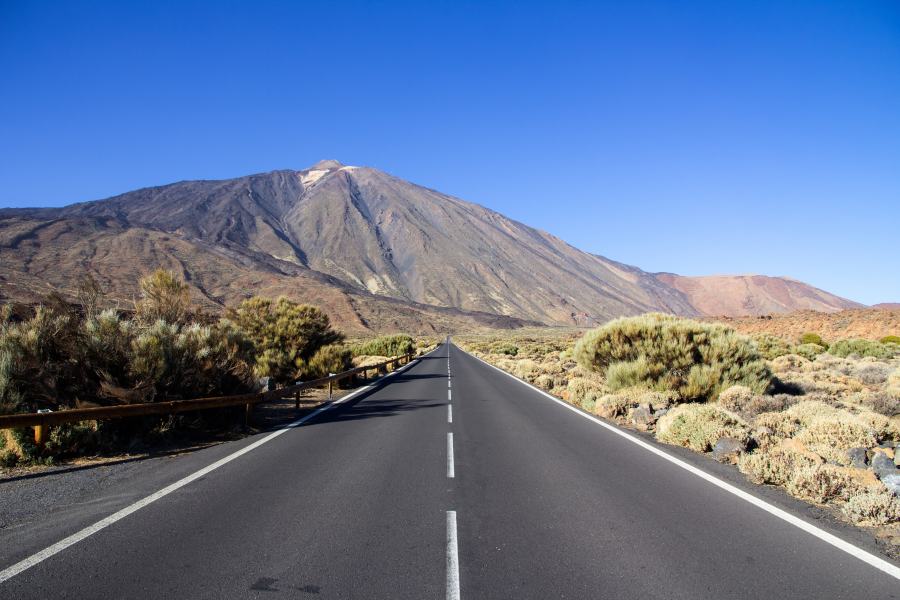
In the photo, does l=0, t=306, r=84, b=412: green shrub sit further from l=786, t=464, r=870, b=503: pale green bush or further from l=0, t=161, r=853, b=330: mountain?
l=0, t=161, r=853, b=330: mountain

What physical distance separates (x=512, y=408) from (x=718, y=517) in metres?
8.61

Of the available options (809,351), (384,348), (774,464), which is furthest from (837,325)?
(774,464)

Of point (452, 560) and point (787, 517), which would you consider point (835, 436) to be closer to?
point (787, 517)

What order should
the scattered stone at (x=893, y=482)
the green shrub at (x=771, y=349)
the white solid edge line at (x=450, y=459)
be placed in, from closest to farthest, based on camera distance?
the scattered stone at (x=893, y=482) < the white solid edge line at (x=450, y=459) < the green shrub at (x=771, y=349)

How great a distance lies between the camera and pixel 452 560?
428 centimetres

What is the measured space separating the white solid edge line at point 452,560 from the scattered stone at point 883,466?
525cm

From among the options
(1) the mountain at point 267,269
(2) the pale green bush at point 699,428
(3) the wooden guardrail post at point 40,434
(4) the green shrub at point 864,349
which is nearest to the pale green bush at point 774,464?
(2) the pale green bush at point 699,428

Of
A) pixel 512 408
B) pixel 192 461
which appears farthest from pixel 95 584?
pixel 512 408

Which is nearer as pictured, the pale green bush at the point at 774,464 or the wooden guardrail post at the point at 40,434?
the pale green bush at the point at 774,464

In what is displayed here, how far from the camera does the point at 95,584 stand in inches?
150

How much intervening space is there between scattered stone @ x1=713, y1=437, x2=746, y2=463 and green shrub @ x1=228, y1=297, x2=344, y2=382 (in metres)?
15.2

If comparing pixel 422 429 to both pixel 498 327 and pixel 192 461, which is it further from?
pixel 498 327

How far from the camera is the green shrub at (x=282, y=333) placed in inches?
790

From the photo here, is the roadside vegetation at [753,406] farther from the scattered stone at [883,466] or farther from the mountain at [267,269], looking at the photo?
the mountain at [267,269]
